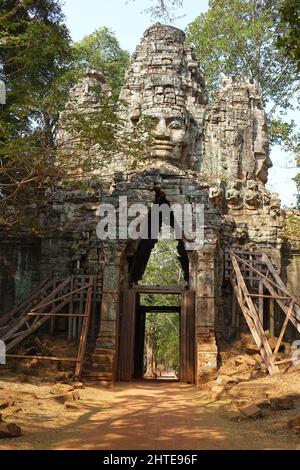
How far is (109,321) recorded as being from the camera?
500 inches

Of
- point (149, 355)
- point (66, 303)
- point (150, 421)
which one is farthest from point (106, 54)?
point (150, 421)

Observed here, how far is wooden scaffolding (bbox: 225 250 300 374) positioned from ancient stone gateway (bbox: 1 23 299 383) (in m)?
0.40

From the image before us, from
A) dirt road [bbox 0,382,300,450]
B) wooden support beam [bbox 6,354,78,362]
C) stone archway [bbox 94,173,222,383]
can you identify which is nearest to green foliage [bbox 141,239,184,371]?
stone archway [bbox 94,173,222,383]

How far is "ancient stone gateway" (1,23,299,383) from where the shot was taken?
42.4 feet

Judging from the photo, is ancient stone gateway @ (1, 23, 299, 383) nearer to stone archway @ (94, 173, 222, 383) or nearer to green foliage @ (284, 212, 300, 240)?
stone archway @ (94, 173, 222, 383)

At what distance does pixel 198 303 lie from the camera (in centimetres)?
1282

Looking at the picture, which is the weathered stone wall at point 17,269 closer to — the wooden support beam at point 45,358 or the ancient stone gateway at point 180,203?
the ancient stone gateway at point 180,203

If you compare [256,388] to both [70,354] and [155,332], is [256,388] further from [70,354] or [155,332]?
[155,332]

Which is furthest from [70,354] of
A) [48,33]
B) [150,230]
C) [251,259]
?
[48,33]

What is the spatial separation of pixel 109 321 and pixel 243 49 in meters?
21.7

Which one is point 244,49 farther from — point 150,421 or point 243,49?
point 150,421

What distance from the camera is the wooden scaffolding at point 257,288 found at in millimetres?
12523

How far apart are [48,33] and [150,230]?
7349 mm

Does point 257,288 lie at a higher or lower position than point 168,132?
lower
